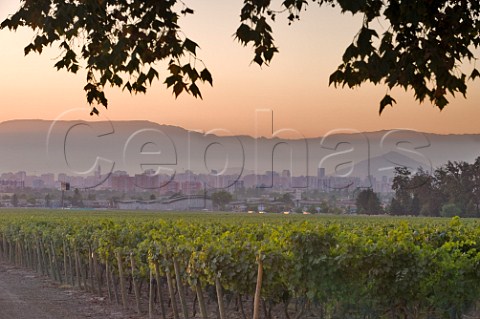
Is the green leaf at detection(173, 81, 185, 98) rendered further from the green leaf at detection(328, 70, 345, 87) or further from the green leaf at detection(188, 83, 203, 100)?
the green leaf at detection(328, 70, 345, 87)

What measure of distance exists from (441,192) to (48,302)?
129897mm

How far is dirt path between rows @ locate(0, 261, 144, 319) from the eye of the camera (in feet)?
62.7

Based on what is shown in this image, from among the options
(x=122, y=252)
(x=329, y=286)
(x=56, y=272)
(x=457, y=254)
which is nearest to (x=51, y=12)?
(x=329, y=286)

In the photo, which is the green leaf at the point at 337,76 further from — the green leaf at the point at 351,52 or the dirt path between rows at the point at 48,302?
the dirt path between rows at the point at 48,302

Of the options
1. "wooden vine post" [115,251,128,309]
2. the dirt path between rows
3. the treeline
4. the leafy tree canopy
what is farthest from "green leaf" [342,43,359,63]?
the treeline

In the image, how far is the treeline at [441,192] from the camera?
139 meters

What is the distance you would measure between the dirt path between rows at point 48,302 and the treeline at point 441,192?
114m

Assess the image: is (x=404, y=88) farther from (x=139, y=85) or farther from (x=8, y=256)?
(x=8, y=256)

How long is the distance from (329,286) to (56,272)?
17547 mm

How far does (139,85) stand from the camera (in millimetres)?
10602

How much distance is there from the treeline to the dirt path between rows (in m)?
114

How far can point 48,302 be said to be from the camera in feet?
72.0

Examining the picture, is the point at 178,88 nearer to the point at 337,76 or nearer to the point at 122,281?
the point at 337,76

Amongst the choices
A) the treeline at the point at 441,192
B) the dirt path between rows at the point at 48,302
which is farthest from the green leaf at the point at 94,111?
the treeline at the point at 441,192
